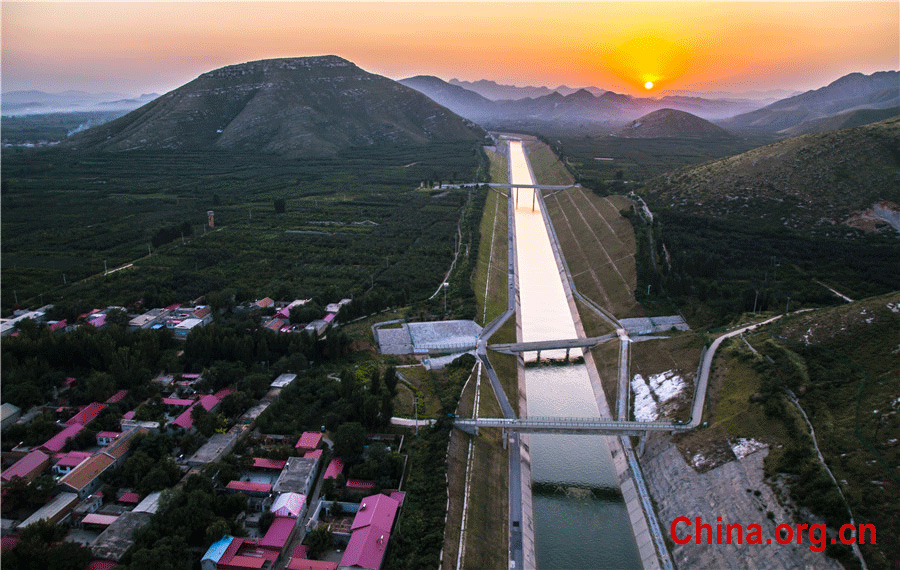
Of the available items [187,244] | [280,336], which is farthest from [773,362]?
[187,244]

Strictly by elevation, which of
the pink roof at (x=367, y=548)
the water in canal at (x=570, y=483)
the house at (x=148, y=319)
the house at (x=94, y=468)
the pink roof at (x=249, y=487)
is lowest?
the water in canal at (x=570, y=483)

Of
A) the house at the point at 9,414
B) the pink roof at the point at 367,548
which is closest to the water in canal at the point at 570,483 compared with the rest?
the pink roof at the point at 367,548

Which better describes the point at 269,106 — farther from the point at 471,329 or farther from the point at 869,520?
the point at 869,520

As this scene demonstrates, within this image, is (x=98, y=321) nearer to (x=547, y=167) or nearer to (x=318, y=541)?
(x=318, y=541)

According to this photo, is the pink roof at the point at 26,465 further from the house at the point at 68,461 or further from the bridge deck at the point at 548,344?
the bridge deck at the point at 548,344

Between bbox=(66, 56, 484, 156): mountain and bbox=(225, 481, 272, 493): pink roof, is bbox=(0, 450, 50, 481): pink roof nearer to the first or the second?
bbox=(225, 481, 272, 493): pink roof

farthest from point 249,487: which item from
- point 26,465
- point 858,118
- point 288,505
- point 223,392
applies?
point 858,118

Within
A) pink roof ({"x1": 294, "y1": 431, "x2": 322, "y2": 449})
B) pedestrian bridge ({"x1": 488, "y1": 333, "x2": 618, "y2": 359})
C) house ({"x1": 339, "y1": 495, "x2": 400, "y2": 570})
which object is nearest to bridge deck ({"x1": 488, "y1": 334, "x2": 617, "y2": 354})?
pedestrian bridge ({"x1": 488, "y1": 333, "x2": 618, "y2": 359})
